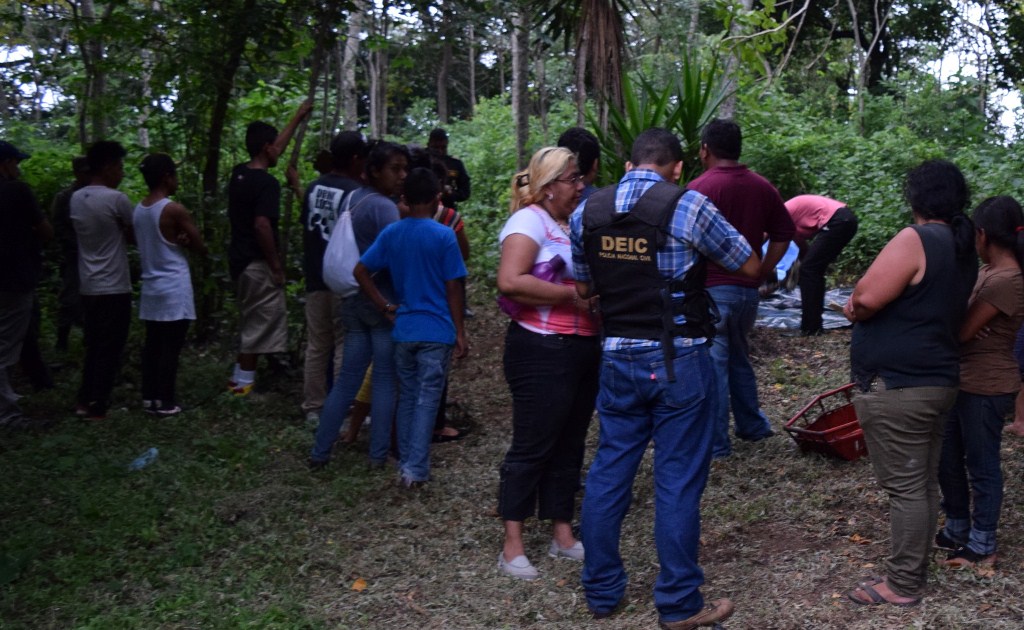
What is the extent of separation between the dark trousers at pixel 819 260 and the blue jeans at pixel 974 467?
445 cm

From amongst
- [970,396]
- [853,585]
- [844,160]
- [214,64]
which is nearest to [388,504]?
[853,585]

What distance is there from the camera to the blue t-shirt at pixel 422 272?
5.43 meters

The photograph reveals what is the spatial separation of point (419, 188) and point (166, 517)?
2.15m

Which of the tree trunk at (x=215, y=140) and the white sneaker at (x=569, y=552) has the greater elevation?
the tree trunk at (x=215, y=140)

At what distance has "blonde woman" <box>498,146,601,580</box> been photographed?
426 cm

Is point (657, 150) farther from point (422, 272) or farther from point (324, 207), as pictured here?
point (324, 207)

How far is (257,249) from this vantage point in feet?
23.9

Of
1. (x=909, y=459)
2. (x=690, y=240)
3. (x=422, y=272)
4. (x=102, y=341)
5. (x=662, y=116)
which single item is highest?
(x=662, y=116)

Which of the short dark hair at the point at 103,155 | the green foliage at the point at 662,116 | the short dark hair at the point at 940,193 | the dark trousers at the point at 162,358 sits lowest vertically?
the dark trousers at the point at 162,358

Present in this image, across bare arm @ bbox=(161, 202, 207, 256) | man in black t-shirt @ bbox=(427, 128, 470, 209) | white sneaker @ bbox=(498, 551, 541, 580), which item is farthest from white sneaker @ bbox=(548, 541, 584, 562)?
man in black t-shirt @ bbox=(427, 128, 470, 209)

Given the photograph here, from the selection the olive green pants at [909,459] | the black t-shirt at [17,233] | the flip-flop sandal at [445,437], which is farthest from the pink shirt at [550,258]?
the black t-shirt at [17,233]

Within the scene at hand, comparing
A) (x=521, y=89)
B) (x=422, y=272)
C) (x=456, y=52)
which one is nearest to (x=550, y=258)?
(x=422, y=272)

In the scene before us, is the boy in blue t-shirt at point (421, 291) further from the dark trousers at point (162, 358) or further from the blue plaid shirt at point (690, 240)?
the dark trousers at point (162, 358)

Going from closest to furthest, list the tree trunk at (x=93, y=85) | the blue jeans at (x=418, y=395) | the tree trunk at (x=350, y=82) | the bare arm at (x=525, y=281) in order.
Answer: the bare arm at (x=525, y=281), the blue jeans at (x=418, y=395), the tree trunk at (x=93, y=85), the tree trunk at (x=350, y=82)
